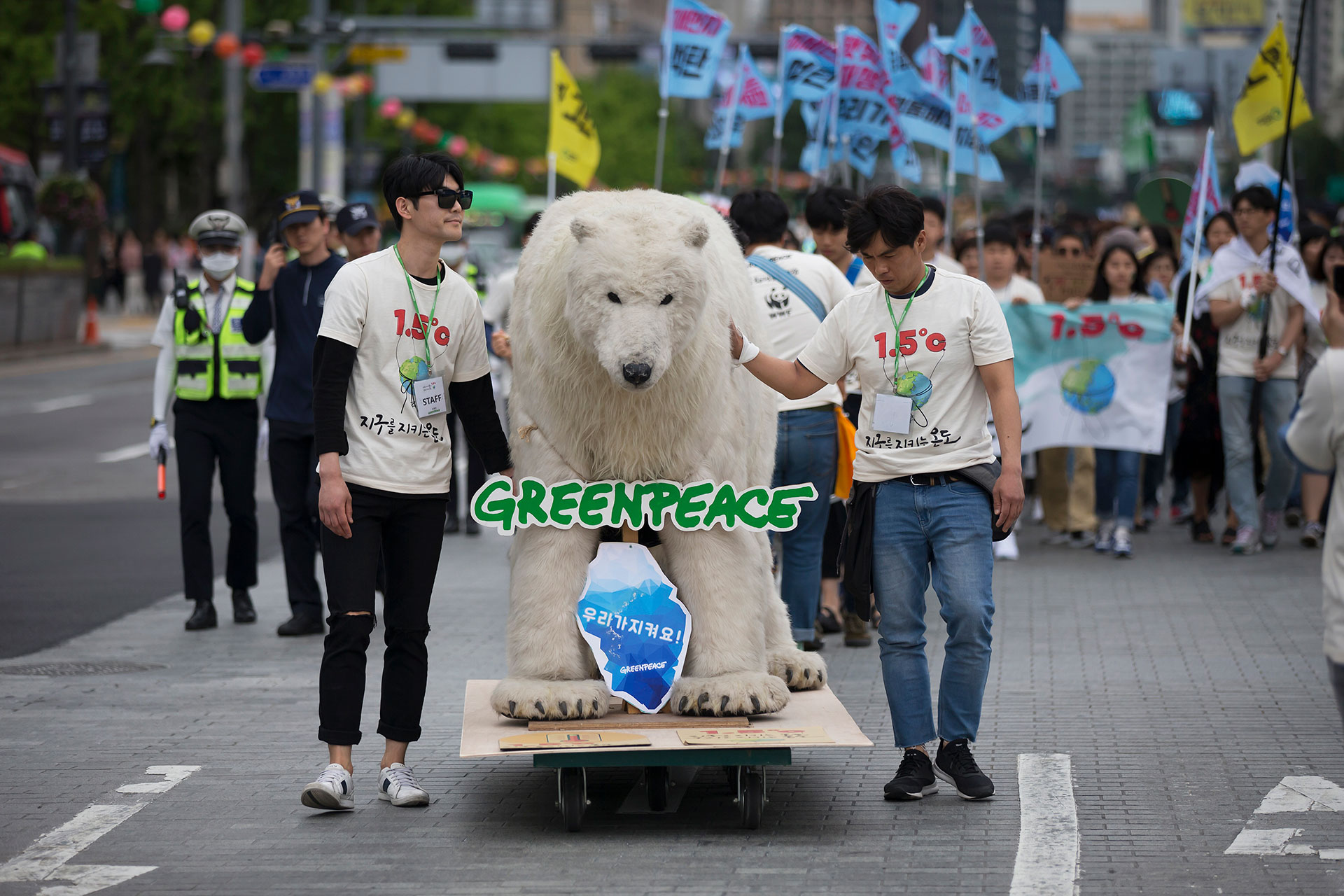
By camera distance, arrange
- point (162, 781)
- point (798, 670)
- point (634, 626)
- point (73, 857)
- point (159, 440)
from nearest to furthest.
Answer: point (73, 857) < point (634, 626) < point (162, 781) < point (798, 670) < point (159, 440)

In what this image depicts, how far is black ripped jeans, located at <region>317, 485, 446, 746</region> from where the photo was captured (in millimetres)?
5660

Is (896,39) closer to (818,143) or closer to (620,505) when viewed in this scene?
(818,143)

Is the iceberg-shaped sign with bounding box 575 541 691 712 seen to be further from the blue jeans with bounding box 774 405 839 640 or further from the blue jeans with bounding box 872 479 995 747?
the blue jeans with bounding box 774 405 839 640

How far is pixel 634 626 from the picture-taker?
18.5ft

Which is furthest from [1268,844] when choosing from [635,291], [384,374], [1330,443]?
[384,374]

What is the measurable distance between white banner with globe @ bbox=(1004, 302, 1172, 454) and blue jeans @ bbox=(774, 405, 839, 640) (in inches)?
163

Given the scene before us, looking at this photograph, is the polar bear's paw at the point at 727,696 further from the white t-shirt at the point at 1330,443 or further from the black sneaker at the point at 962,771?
the white t-shirt at the point at 1330,443

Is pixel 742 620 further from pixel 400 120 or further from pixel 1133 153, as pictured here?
pixel 400 120

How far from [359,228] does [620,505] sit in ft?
14.7

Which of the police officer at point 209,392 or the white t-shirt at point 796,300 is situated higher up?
the white t-shirt at point 796,300

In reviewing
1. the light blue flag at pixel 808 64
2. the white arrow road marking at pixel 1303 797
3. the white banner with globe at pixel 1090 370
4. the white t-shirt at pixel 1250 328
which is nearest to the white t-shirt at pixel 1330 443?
the white arrow road marking at pixel 1303 797

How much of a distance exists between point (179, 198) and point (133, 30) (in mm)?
12585

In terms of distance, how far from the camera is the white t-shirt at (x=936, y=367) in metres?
5.72

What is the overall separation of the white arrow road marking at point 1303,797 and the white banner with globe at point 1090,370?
5854 mm
